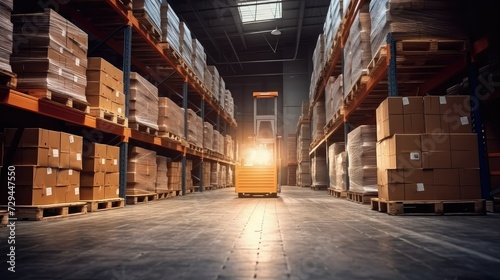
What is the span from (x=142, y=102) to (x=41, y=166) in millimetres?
3217

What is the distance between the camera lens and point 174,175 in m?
10.4

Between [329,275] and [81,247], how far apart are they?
1982 mm

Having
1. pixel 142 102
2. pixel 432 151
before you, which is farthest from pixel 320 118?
pixel 432 151

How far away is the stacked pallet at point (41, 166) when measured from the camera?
4.59 meters

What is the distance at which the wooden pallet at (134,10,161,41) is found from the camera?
7.46 metres

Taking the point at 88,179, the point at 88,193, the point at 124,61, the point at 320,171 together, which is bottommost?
the point at 88,193

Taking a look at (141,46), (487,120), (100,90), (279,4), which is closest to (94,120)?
(100,90)

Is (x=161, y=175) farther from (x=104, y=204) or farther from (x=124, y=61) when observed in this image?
(x=124, y=61)

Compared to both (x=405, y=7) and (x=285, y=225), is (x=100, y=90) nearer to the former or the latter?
(x=285, y=225)

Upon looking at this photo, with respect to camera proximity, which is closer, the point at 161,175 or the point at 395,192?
the point at 395,192

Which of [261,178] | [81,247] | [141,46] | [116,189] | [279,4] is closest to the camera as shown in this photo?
[81,247]

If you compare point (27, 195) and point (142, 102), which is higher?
point (142, 102)

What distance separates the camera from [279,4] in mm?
16391

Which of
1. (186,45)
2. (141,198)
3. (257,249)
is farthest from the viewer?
(186,45)
